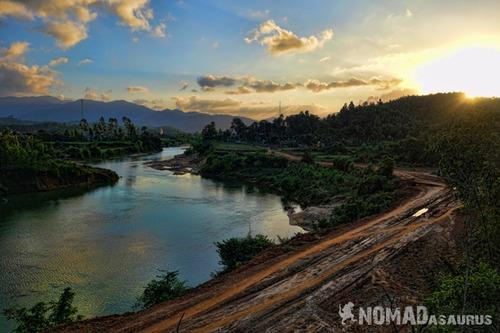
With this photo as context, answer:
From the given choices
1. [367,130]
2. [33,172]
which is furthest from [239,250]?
[367,130]

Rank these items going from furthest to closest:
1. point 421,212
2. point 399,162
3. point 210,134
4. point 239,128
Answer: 1. point 239,128
2. point 210,134
3. point 399,162
4. point 421,212

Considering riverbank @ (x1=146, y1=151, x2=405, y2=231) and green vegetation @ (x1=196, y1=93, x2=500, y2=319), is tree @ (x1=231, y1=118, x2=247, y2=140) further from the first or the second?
riverbank @ (x1=146, y1=151, x2=405, y2=231)

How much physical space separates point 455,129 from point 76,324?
18614 mm

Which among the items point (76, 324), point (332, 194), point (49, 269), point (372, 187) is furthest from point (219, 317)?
point (332, 194)

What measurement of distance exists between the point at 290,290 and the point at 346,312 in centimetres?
333

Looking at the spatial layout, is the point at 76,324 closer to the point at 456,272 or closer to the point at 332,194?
the point at 456,272

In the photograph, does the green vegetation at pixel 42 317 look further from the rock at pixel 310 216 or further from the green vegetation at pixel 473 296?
the rock at pixel 310 216

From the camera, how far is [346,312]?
1766 centimetres

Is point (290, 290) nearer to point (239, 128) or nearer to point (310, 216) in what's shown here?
point (310, 216)

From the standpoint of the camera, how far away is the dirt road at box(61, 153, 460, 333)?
1748cm

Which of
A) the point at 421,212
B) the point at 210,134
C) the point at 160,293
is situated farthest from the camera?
the point at 210,134

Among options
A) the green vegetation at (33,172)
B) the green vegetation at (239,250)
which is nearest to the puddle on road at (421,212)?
the green vegetation at (239,250)

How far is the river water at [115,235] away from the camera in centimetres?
3084

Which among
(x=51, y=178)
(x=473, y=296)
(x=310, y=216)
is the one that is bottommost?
(x=310, y=216)
